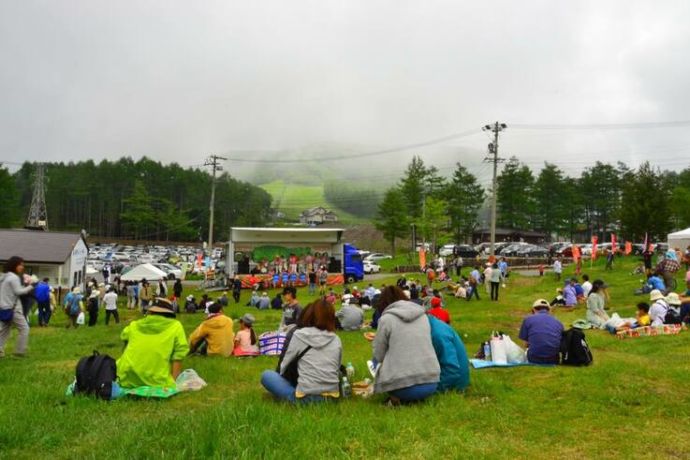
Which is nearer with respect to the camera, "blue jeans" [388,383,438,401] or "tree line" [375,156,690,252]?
"blue jeans" [388,383,438,401]

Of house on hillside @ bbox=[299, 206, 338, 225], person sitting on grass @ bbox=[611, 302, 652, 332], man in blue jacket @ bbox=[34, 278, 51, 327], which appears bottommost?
man in blue jacket @ bbox=[34, 278, 51, 327]

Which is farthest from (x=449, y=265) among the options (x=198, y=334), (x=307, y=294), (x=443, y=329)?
(x=443, y=329)

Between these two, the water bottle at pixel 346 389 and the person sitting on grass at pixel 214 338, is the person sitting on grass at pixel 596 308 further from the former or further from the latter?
the water bottle at pixel 346 389

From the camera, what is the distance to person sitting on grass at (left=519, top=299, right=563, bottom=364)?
24.8 feet

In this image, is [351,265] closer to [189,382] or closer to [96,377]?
[189,382]

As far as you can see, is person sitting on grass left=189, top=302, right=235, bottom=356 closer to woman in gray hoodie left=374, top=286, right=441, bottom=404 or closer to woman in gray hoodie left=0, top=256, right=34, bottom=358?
woman in gray hoodie left=0, top=256, right=34, bottom=358

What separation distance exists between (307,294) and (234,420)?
23823mm

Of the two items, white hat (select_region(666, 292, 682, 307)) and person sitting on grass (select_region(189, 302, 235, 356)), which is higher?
white hat (select_region(666, 292, 682, 307))

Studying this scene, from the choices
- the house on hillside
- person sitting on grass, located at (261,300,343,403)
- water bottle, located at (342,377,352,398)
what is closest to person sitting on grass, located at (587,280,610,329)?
water bottle, located at (342,377,352,398)

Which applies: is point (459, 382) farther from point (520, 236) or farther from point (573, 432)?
point (520, 236)

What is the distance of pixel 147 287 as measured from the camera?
25016mm

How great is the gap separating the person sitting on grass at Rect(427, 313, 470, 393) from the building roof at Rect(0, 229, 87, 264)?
28746 mm

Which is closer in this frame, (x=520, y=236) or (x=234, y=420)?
(x=234, y=420)

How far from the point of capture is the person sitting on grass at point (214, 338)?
9.16 meters
